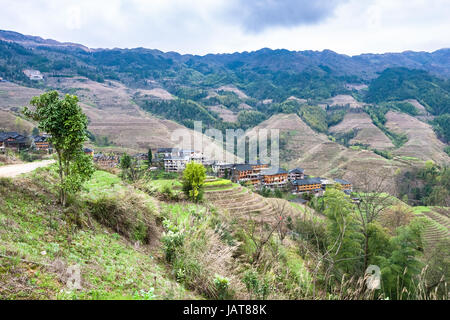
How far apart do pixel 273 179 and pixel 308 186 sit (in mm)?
6585

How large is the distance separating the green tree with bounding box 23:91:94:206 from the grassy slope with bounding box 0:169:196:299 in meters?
0.59

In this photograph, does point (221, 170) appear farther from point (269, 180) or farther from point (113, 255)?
point (113, 255)

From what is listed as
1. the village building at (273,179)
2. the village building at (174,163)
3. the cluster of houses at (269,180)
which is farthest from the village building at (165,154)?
the village building at (273,179)

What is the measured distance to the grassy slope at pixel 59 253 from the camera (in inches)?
113

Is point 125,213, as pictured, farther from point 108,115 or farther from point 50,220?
point 108,115

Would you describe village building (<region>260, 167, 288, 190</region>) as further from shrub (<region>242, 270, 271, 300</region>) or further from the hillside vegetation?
shrub (<region>242, 270, 271, 300</region>)

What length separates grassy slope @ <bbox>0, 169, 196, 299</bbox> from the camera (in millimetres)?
2877

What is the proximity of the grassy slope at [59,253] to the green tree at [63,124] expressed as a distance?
0.59 m

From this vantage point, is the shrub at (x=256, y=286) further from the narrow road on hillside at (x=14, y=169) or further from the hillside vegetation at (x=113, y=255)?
the narrow road on hillside at (x=14, y=169)

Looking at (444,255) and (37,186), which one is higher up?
(37,186)

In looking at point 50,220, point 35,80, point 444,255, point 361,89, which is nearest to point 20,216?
point 50,220

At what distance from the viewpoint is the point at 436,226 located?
28484mm

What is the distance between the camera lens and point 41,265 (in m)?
3.13

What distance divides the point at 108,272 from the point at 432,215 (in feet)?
144
